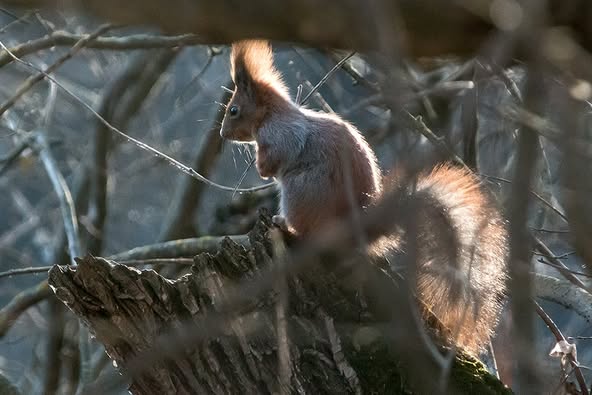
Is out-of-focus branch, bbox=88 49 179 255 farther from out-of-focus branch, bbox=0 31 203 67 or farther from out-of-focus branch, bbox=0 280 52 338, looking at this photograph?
out-of-focus branch, bbox=0 31 203 67

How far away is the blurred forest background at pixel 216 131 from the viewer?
1174 mm

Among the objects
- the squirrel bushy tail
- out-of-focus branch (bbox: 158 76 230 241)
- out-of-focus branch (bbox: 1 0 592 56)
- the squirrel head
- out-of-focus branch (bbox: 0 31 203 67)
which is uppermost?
out-of-focus branch (bbox: 1 0 592 56)

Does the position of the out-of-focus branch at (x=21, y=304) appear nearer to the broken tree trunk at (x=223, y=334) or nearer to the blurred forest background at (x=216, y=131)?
the blurred forest background at (x=216, y=131)

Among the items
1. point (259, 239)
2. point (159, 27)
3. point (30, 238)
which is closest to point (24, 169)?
point (30, 238)

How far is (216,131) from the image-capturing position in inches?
205

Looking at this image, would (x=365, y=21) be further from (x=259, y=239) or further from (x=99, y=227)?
(x=99, y=227)

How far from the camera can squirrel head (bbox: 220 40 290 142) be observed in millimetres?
4082

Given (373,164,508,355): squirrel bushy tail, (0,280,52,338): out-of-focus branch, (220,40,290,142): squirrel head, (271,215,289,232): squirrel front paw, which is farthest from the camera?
(0,280,52,338): out-of-focus branch

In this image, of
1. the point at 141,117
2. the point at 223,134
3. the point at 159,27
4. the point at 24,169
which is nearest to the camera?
the point at 159,27

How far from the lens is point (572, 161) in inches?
43.3

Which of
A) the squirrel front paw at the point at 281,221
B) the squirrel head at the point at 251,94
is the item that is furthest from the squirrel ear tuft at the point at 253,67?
the squirrel front paw at the point at 281,221

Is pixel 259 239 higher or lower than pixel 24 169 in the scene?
higher

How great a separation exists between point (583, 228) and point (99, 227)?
4.43m

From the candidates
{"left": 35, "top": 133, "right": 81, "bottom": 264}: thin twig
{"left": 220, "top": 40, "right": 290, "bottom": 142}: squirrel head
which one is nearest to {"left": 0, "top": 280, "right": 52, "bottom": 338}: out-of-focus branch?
{"left": 35, "top": 133, "right": 81, "bottom": 264}: thin twig
